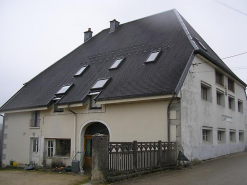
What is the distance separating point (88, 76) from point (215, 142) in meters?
8.75

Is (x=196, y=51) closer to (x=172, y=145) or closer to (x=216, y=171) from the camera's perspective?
(x=172, y=145)

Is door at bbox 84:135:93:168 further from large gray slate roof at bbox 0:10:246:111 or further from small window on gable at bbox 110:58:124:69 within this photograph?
small window on gable at bbox 110:58:124:69

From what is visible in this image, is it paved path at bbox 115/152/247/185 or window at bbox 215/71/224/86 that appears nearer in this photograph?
paved path at bbox 115/152/247/185

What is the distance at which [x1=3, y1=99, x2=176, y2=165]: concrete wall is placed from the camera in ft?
45.0

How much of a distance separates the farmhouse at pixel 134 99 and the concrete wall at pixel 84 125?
1.9 inches

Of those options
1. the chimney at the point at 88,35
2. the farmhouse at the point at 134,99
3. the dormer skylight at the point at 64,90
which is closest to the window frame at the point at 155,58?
the farmhouse at the point at 134,99

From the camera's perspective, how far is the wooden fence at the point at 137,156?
33.2 feet

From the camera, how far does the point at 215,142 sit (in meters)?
16.7

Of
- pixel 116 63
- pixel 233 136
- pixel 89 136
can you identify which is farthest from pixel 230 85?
pixel 89 136

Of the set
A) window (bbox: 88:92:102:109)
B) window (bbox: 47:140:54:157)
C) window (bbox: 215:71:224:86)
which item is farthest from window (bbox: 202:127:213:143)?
window (bbox: 47:140:54:157)

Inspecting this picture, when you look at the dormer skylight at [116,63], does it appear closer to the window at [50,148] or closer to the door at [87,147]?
the door at [87,147]

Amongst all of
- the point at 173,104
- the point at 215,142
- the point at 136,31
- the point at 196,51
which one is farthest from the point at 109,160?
the point at 136,31

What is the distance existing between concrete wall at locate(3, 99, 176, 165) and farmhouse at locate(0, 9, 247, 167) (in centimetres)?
5

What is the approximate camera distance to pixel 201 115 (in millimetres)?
15594
